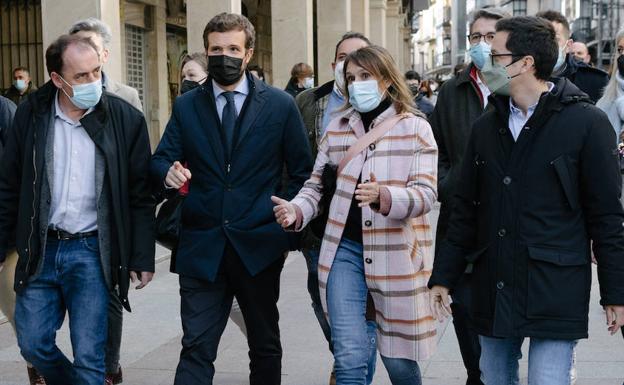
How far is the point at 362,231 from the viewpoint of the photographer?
4.72 metres

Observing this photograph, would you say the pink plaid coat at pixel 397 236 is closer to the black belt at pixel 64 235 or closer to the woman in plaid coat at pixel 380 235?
the woman in plaid coat at pixel 380 235

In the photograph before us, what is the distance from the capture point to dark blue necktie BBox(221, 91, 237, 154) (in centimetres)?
498

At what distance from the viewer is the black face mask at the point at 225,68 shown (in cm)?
499

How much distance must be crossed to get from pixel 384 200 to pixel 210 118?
1.04 m

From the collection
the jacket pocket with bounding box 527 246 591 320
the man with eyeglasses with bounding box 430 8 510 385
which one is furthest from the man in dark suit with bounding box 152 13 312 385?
the jacket pocket with bounding box 527 246 591 320

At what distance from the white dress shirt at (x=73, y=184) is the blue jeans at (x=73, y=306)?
0.09 meters

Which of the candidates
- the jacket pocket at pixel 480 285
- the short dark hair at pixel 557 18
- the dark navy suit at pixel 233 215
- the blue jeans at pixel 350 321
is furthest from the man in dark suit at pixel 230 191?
the short dark hair at pixel 557 18

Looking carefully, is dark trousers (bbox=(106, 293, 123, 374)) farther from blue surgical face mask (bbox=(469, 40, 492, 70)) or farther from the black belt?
blue surgical face mask (bbox=(469, 40, 492, 70))

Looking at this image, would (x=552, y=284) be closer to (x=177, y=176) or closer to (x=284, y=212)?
(x=284, y=212)

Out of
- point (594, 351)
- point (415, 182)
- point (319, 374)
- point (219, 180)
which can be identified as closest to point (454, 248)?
point (415, 182)

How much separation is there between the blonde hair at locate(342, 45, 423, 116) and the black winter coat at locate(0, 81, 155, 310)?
107 centimetres

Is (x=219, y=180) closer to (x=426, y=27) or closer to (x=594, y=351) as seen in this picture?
(x=594, y=351)

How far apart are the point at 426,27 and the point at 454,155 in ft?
493

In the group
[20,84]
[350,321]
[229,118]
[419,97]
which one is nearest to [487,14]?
[229,118]
